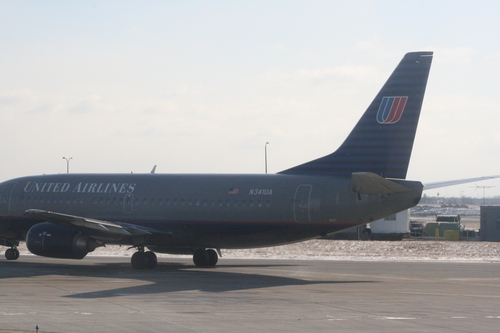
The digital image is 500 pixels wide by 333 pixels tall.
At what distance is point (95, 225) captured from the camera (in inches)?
1210

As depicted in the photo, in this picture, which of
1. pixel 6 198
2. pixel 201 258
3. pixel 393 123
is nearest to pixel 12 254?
pixel 6 198

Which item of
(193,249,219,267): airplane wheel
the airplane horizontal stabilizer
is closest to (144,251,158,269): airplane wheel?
(193,249,219,267): airplane wheel

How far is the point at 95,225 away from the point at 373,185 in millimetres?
11624

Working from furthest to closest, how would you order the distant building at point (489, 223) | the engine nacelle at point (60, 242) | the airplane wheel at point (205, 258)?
1. the distant building at point (489, 223)
2. the airplane wheel at point (205, 258)
3. the engine nacelle at point (60, 242)

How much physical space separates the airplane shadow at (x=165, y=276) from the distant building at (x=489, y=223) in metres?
30.9

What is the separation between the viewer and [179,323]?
16719 millimetres

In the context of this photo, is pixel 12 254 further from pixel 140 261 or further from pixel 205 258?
pixel 205 258

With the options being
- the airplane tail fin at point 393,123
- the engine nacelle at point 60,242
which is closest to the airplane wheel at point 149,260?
the engine nacelle at point 60,242

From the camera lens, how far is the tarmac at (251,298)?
16703mm

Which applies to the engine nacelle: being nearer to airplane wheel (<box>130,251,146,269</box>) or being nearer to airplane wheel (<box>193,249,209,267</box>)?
airplane wheel (<box>130,251,146,269</box>)

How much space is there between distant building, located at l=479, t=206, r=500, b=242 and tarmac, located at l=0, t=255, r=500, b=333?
2750 cm

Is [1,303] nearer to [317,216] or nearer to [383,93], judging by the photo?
[317,216]

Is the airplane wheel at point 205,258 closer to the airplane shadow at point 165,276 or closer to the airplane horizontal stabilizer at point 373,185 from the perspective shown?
the airplane shadow at point 165,276

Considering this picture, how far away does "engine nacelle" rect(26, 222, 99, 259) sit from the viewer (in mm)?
31141
